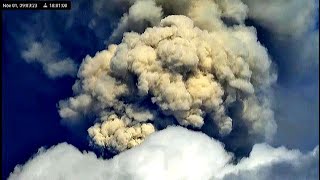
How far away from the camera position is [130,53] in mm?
27828

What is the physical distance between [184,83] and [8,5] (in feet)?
28.2

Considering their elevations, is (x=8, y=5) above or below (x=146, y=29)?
below

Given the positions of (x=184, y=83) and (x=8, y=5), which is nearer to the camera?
(x=8, y=5)

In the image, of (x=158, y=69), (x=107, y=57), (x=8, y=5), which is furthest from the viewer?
(x=107, y=57)

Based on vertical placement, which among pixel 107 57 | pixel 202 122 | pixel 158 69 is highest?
pixel 107 57

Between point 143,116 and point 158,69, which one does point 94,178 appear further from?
point 158,69

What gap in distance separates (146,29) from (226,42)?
12.7ft

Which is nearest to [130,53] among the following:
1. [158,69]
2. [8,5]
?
[158,69]

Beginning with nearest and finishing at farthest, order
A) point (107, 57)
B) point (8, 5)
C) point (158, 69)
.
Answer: point (8, 5)
point (158, 69)
point (107, 57)

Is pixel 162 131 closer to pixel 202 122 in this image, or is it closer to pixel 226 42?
pixel 202 122

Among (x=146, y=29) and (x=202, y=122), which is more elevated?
Answer: (x=146, y=29)

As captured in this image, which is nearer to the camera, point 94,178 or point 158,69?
point 158,69

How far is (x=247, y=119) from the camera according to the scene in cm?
2994

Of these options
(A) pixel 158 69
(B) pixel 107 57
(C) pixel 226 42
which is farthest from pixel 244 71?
(B) pixel 107 57
